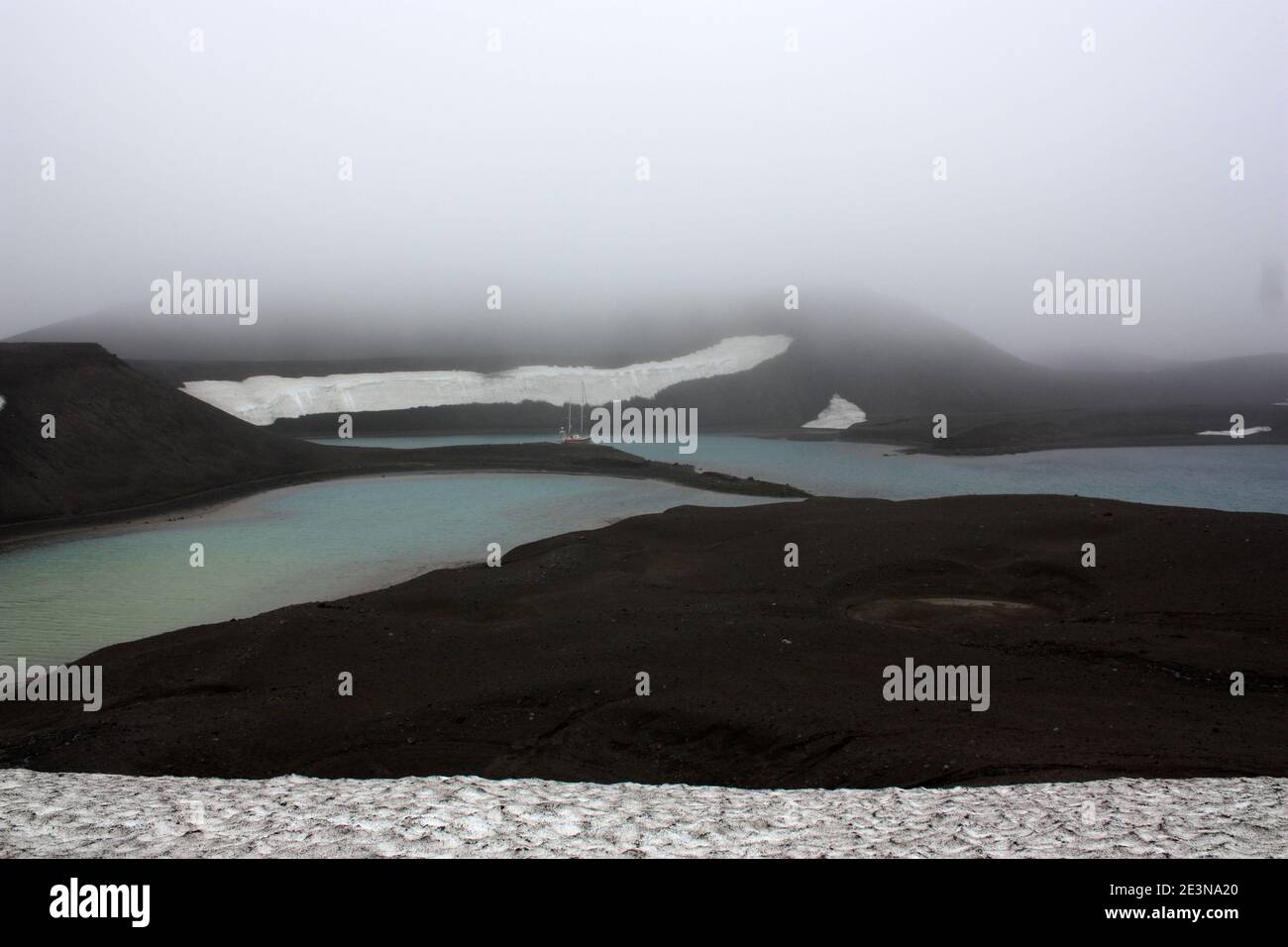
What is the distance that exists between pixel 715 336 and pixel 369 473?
49778 millimetres

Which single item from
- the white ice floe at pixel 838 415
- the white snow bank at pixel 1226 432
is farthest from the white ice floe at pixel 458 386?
the white snow bank at pixel 1226 432

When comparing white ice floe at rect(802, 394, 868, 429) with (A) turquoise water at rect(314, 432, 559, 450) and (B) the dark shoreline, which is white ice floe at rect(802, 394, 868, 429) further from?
(B) the dark shoreline

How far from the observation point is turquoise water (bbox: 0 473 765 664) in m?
16.0

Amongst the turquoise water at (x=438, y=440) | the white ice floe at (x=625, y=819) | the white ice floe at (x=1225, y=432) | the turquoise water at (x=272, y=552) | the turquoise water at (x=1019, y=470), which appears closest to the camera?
the white ice floe at (x=625, y=819)

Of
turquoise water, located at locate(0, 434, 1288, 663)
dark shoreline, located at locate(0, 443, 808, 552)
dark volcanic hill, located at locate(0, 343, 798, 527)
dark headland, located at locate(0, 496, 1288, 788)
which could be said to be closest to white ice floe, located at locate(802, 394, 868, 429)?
turquoise water, located at locate(0, 434, 1288, 663)

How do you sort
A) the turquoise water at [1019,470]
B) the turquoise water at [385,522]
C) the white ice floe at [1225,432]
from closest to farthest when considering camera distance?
the turquoise water at [385,522]
the turquoise water at [1019,470]
the white ice floe at [1225,432]

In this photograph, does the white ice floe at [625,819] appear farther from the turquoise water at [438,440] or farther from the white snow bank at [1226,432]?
the white snow bank at [1226,432]

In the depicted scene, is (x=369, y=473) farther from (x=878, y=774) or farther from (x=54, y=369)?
(x=878, y=774)

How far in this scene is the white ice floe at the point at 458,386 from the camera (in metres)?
55.6

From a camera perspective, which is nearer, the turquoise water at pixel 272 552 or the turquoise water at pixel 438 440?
the turquoise water at pixel 272 552

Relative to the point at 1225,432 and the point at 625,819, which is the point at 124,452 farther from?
the point at 1225,432

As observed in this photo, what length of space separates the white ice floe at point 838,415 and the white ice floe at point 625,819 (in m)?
66.9

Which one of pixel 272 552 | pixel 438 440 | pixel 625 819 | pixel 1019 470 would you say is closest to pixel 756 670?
pixel 625 819

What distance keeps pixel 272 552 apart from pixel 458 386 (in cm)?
4258
